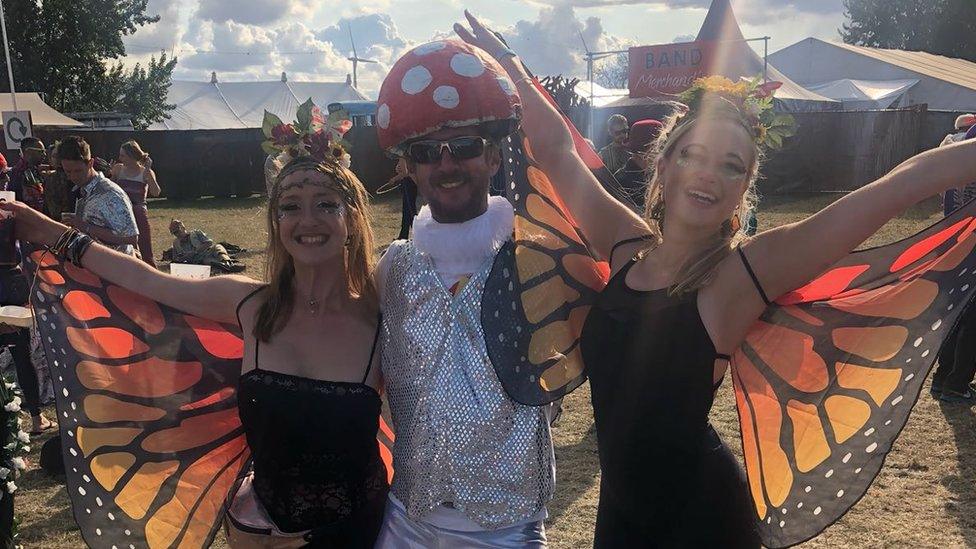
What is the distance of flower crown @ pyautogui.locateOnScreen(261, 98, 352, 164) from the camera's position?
2316 millimetres

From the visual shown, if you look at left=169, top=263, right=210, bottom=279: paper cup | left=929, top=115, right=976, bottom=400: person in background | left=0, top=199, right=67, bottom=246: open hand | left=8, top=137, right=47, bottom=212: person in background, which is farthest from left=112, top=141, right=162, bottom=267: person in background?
left=929, top=115, right=976, bottom=400: person in background

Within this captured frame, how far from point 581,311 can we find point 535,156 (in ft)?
1.69

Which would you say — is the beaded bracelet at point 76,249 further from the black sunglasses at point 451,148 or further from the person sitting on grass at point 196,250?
the person sitting on grass at point 196,250

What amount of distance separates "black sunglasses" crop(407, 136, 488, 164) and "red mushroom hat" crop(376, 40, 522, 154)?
3cm

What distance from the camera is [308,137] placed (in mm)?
2326

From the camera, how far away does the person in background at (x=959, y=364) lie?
5.53 metres

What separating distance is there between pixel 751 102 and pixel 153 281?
74.8 inches

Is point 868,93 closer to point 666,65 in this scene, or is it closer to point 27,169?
point 666,65

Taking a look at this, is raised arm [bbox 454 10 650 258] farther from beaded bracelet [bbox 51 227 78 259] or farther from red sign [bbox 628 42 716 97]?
red sign [bbox 628 42 716 97]

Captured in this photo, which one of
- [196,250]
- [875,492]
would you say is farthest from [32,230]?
[196,250]

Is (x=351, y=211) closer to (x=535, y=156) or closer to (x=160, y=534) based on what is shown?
(x=535, y=156)

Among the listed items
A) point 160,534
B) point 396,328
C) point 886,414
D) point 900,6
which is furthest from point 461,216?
point 900,6

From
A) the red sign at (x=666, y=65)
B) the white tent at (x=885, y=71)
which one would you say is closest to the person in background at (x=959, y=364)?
the red sign at (x=666, y=65)

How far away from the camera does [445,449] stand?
6.47 ft
